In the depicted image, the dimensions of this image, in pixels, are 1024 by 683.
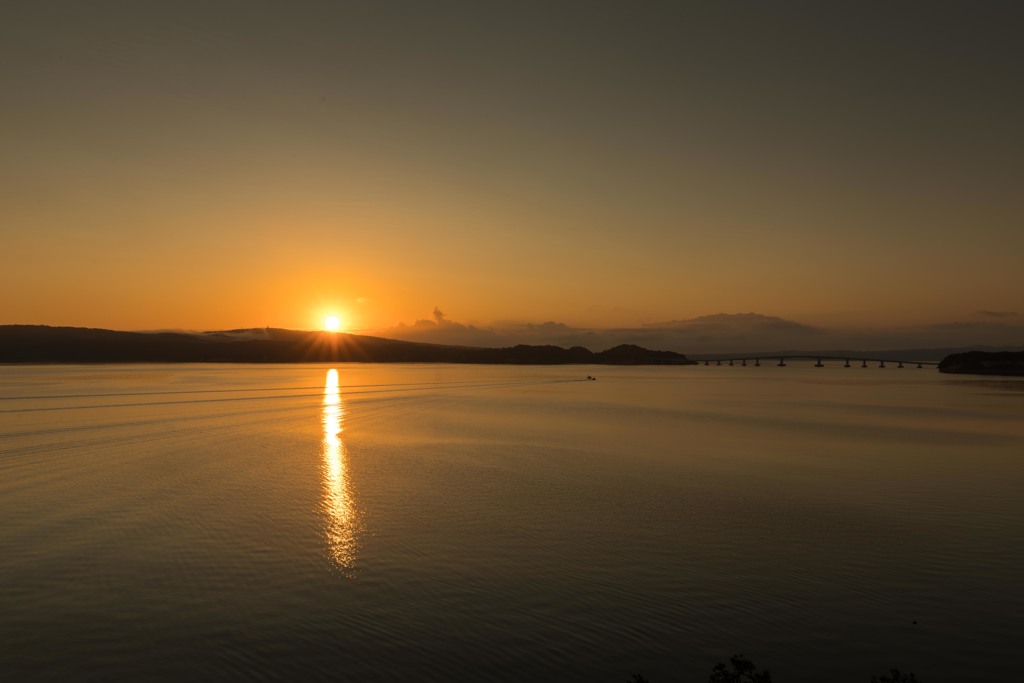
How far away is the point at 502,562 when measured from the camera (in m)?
12.7

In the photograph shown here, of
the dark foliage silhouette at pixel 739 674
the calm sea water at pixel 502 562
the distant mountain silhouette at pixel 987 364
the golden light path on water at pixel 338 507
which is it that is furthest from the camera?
the distant mountain silhouette at pixel 987 364

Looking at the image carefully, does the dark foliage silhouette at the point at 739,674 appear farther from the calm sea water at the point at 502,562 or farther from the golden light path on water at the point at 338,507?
Answer: the golden light path on water at the point at 338,507

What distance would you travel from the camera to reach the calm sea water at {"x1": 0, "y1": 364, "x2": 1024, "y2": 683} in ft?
28.5

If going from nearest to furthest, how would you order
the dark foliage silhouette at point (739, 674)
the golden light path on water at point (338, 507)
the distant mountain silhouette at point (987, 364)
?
the dark foliage silhouette at point (739, 674)
the golden light path on water at point (338, 507)
the distant mountain silhouette at point (987, 364)

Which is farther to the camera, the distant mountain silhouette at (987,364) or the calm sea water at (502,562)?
the distant mountain silhouette at (987,364)

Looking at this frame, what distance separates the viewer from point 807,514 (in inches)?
667

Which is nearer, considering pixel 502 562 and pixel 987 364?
pixel 502 562

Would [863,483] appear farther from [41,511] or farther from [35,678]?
[41,511]

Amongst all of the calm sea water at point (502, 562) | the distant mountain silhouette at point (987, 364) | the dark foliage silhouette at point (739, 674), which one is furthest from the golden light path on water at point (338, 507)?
the distant mountain silhouette at point (987, 364)

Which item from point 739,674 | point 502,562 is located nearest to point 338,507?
point 502,562

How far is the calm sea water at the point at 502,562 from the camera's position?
28.5 ft

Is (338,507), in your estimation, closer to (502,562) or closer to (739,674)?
(502,562)

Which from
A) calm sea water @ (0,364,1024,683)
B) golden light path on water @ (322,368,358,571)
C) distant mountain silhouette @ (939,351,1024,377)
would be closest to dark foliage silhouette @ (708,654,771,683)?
calm sea water @ (0,364,1024,683)

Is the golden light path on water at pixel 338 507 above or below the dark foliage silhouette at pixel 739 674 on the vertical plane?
below
